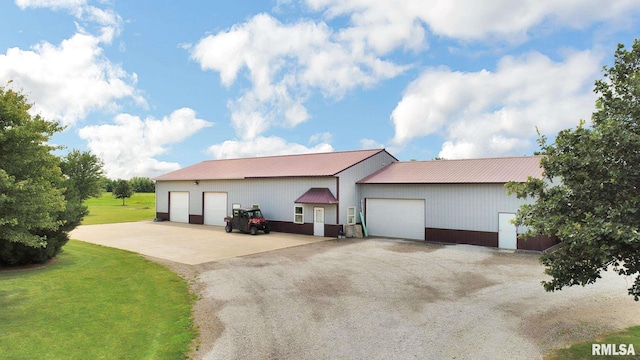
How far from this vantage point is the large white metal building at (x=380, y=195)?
20469 mm

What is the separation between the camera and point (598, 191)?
20.1 ft

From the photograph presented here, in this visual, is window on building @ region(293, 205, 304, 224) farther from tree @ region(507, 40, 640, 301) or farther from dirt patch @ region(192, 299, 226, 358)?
tree @ region(507, 40, 640, 301)

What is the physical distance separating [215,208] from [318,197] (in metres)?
11.7

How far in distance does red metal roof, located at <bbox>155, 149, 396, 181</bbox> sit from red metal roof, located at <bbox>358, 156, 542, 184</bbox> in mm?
2344

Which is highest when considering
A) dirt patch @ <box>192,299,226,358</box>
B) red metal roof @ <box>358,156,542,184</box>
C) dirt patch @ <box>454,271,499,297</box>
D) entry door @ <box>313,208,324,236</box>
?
red metal roof @ <box>358,156,542,184</box>

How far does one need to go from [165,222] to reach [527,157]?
30.3 meters

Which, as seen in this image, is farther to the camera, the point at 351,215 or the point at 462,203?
the point at 351,215

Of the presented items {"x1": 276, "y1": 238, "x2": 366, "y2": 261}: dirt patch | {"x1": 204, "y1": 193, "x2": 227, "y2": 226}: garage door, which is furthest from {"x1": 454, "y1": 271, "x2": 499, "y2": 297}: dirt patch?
{"x1": 204, "y1": 193, "x2": 227, "y2": 226}: garage door

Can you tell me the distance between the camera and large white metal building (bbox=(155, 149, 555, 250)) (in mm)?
20469

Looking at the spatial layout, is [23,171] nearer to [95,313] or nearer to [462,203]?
[95,313]

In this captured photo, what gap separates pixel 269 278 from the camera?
502 inches

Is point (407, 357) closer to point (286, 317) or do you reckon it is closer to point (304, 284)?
point (286, 317)

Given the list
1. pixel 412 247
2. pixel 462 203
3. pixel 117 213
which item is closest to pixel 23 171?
pixel 412 247

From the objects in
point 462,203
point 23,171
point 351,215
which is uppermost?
point 23,171
